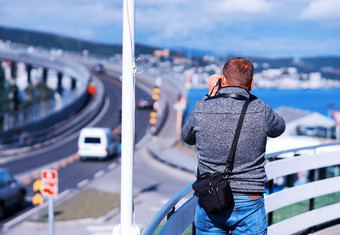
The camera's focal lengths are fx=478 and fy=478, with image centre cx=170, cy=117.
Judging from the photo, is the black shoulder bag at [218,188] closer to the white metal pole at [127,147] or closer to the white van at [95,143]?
the white metal pole at [127,147]

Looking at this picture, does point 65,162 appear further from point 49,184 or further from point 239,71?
point 239,71

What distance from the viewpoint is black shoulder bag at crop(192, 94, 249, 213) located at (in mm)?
2816

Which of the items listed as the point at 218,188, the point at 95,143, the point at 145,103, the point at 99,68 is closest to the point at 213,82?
the point at 218,188

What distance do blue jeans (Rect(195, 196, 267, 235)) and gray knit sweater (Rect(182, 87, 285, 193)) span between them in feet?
0.31

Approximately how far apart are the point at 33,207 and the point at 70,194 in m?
1.97

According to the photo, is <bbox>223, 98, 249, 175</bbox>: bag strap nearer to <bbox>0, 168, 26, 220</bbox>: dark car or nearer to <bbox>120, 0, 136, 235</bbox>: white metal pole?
<bbox>120, 0, 136, 235</bbox>: white metal pole

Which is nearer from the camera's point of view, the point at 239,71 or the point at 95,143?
the point at 239,71

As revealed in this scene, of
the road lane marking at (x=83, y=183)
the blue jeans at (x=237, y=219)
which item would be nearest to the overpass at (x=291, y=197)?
the blue jeans at (x=237, y=219)

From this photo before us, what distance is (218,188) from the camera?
281 centimetres

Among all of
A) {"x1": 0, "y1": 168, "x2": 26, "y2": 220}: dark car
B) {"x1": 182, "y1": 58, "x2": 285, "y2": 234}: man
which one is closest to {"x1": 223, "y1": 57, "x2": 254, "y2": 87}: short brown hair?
{"x1": 182, "y1": 58, "x2": 285, "y2": 234}: man

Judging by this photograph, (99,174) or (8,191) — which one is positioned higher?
(8,191)

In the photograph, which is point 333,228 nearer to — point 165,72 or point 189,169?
point 189,169

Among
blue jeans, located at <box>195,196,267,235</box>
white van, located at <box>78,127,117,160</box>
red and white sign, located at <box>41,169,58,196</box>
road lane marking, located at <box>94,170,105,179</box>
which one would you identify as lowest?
road lane marking, located at <box>94,170,105,179</box>

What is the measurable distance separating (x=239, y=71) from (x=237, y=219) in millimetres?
921
